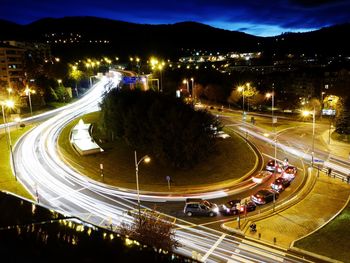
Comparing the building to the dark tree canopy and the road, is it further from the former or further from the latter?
the dark tree canopy

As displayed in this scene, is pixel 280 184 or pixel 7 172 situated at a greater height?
pixel 7 172

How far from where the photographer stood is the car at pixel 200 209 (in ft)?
93.8

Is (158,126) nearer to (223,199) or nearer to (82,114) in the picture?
(223,199)

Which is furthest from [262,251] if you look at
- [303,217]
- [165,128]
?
[165,128]

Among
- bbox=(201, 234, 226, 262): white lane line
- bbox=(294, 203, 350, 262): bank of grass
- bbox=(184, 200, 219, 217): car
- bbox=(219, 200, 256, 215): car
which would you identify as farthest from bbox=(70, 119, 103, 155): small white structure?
bbox=(294, 203, 350, 262): bank of grass

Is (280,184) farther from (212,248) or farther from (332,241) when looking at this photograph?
(212,248)

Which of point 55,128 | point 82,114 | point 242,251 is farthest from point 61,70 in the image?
point 242,251

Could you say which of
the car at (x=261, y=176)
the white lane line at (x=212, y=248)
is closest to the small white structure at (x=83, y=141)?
the car at (x=261, y=176)

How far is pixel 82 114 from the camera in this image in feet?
216

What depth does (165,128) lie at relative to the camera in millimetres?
42062

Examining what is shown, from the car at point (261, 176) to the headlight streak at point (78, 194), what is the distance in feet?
4.16

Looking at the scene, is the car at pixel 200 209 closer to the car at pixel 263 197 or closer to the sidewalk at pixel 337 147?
the car at pixel 263 197

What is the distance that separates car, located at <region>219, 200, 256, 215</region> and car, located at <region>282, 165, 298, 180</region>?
29.8 feet

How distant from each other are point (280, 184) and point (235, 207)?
7587 mm
